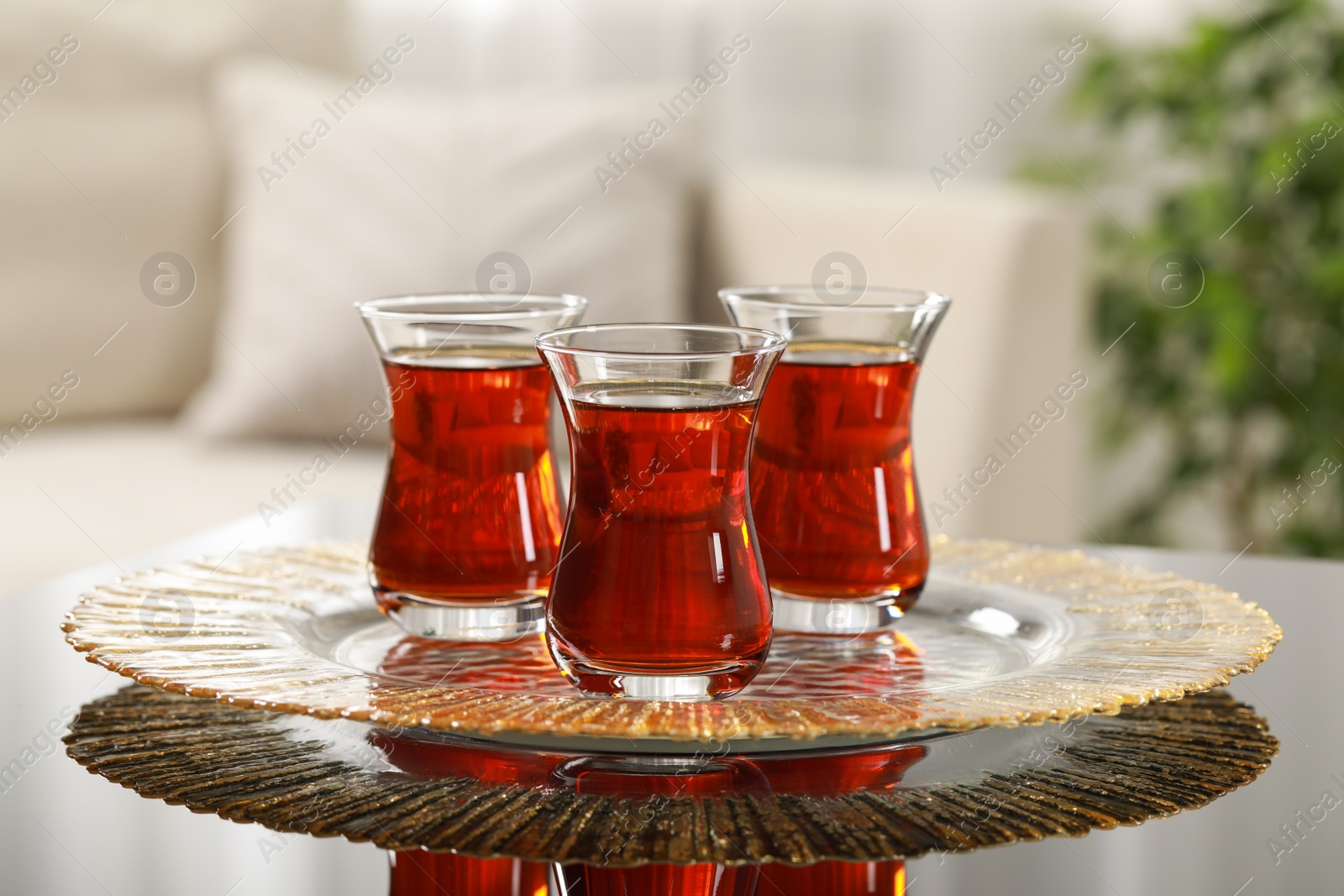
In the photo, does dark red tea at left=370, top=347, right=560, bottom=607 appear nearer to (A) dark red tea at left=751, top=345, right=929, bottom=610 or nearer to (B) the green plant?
(A) dark red tea at left=751, top=345, right=929, bottom=610

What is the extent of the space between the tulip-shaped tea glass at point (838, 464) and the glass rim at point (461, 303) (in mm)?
97

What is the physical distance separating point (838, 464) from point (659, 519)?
0.20 meters

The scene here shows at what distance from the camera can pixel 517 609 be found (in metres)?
0.82

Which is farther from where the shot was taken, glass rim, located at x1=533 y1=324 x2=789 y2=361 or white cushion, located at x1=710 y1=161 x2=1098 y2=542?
white cushion, located at x1=710 y1=161 x2=1098 y2=542

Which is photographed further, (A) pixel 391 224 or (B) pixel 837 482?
(A) pixel 391 224

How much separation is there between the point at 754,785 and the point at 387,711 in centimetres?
Answer: 16

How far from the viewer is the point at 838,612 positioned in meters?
0.84

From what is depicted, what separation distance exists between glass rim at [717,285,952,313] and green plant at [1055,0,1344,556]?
6.54 feet

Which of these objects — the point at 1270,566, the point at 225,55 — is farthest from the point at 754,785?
the point at 225,55

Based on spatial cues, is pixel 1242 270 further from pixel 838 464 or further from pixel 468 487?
pixel 468 487

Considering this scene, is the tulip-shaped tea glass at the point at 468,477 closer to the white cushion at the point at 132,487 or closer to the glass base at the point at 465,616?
the glass base at the point at 465,616

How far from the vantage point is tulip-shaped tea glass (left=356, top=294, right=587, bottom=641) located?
2.63 ft

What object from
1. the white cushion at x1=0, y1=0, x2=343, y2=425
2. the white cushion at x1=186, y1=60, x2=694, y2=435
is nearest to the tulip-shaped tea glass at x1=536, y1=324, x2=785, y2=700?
the white cushion at x1=186, y1=60, x2=694, y2=435

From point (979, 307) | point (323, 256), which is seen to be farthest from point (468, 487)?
point (323, 256)
